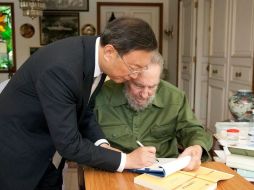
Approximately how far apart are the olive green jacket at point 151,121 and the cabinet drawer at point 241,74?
1.67 m

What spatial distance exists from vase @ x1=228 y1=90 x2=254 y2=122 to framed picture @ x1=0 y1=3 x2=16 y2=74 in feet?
16.0

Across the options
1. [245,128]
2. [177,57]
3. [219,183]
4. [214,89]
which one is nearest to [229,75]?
[214,89]

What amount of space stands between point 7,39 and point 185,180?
5717 millimetres

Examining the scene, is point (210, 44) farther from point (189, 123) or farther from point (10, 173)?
point (10, 173)

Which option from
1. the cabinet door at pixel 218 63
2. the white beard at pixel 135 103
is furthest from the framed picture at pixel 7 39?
the white beard at pixel 135 103

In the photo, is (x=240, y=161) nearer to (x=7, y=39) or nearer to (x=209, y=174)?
(x=209, y=174)

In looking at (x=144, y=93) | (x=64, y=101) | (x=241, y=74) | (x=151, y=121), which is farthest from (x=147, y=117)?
(x=241, y=74)

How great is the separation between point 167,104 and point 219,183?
58cm

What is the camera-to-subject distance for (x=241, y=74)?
10.7ft

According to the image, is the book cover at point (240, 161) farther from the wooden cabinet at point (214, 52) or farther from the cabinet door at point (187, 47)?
the cabinet door at point (187, 47)

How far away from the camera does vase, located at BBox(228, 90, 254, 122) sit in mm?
2184

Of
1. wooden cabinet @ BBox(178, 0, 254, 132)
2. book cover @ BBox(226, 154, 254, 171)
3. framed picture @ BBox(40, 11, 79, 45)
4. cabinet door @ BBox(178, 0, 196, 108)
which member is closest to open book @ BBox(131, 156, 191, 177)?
book cover @ BBox(226, 154, 254, 171)

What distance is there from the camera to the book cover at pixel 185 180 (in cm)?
108

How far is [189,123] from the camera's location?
1610mm
